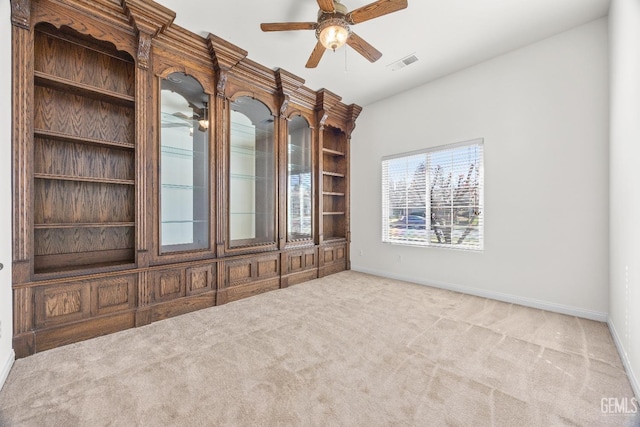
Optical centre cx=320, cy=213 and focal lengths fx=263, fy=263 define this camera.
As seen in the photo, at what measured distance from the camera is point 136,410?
61.6 inches

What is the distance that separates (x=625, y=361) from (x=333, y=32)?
3.54 m

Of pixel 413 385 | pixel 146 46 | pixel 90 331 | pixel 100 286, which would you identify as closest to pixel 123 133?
pixel 146 46

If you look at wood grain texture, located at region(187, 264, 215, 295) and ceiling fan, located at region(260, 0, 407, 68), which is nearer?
ceiling fan, located at region(260, 0, 407, 68)

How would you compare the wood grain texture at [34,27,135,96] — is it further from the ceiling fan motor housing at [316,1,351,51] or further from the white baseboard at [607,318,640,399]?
the white baseboard at [607,318,640,399]

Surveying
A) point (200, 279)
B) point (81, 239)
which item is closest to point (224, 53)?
point (81, 239)

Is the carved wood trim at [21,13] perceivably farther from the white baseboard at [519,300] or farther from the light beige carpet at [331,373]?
the white baseboard at [519,300]

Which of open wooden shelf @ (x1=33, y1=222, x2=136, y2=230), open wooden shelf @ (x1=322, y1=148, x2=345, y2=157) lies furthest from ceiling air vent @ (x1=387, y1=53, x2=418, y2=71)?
open wooden shelf @ (x1=33, y1=222, x2=136, y2=230)

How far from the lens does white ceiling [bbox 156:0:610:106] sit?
102 inches

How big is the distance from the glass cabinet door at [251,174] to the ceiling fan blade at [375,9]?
1909 millimetres

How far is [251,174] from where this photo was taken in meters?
3.85

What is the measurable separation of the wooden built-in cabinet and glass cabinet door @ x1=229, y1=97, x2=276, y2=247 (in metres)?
0.02

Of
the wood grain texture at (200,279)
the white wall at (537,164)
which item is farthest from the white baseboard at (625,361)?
the wood grain texture at (200,279)

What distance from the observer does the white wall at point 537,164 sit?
9.31 feet

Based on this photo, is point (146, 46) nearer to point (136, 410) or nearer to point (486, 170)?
point (136, 410)
